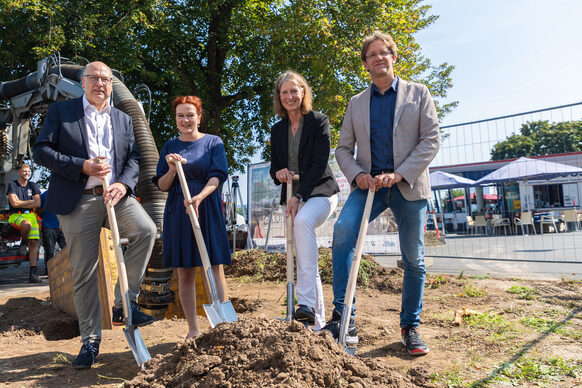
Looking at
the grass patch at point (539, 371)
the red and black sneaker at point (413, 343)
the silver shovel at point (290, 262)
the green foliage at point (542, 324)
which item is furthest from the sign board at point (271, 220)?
the grass patch at point (539, 371)

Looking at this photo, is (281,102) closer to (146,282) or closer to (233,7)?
(146,282)

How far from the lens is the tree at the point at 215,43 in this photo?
10.3m

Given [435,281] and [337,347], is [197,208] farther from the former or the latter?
[435,281]

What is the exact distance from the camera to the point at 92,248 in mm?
3332

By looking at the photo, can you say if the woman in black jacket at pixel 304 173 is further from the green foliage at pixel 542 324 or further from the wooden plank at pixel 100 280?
the wooden plank at pixel 100 280

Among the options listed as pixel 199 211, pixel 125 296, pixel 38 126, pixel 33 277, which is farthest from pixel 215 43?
pixel 125 296

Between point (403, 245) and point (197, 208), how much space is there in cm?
163

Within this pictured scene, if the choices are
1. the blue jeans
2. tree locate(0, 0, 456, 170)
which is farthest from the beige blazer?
tree locate(0, 0, 456, 170)

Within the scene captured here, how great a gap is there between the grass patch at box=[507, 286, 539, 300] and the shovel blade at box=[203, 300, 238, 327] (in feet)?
10.8

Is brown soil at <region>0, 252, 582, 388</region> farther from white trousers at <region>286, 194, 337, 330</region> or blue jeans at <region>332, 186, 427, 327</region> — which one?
white trousers at <region>286, 194, 337, 330</region>

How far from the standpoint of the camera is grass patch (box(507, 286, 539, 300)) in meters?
4.77

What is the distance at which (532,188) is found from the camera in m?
11.7

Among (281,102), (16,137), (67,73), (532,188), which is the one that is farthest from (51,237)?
(532,188)

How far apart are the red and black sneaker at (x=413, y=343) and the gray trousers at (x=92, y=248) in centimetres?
207
